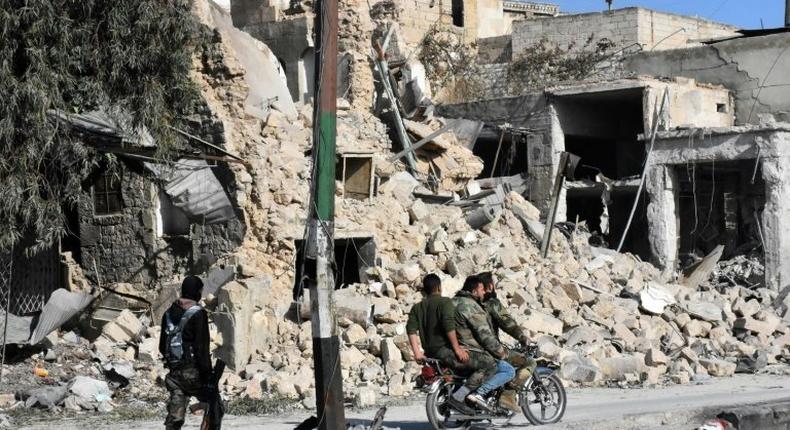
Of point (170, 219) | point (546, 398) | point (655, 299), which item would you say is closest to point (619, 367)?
point (655, 299)

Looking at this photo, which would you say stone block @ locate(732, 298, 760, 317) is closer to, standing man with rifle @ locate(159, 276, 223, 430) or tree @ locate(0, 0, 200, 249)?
tree @ locate(0, 0, 200, 249)

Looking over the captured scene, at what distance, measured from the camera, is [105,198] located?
63.7 ft

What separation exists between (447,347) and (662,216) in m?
14.8

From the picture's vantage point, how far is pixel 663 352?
18.2 meters

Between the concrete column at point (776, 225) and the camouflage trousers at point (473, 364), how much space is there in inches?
562

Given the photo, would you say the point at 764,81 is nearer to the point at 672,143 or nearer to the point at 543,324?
the point at 672,143

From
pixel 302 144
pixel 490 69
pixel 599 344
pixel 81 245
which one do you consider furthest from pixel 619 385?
pixel 490 69

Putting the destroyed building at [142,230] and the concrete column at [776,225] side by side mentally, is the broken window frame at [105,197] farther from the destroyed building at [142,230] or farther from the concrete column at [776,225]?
the concrete column at [776,225]

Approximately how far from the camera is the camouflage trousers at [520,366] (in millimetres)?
11148

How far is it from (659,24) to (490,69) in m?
5.79

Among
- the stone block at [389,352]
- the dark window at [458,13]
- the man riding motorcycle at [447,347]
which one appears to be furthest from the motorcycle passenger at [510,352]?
the dark window at [458,13]

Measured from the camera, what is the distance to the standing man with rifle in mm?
9469

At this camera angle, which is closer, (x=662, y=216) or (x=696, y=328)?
(x=696, y=328)

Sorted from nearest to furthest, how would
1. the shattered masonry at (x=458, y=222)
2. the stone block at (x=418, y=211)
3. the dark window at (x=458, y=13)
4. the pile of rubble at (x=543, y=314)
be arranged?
the pile of rubble at (x=543, y=314)
the shattered masonry at (x=458, y=222)
the stone block at (x=418, y=211)
the dark window at (x=458, y=13)
